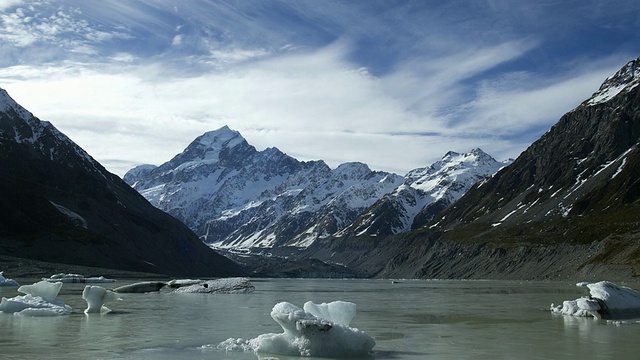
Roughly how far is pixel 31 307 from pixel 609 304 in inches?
1551

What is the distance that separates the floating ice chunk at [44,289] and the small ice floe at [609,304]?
3833cm

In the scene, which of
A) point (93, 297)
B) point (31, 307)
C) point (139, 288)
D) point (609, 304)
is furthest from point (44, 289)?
point (609, 304)

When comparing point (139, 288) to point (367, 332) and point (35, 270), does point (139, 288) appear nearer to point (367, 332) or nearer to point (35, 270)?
point (367, 332)

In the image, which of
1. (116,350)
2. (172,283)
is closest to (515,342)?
(116,350)

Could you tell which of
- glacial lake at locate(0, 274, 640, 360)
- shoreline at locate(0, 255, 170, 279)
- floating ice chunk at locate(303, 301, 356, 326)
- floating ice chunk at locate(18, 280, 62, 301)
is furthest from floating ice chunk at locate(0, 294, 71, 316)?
shoreline at locate(0, 255, 170, 279)

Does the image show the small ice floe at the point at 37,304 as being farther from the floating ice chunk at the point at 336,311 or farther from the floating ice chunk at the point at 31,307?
the floating ice chunk at the point at 336,311

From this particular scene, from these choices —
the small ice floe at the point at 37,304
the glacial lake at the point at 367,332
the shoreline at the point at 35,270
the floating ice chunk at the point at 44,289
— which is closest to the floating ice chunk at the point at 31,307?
the small ice floe at the point at 37,304

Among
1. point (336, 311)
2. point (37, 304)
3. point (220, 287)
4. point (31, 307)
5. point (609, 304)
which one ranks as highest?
point (220, 287)

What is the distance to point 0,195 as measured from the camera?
7598 inches

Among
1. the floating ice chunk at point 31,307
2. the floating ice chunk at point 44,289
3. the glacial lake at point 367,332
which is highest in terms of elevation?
the floating ice chunk at point 44,289

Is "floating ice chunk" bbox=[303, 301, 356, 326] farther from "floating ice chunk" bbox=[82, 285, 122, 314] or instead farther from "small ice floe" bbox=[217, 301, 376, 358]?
"floating ice chunk" bbox=[82, 285, 122, 314]

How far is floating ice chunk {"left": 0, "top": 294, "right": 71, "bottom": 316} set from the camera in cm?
4285

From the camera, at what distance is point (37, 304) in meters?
44.9

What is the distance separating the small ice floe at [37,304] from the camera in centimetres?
4303
